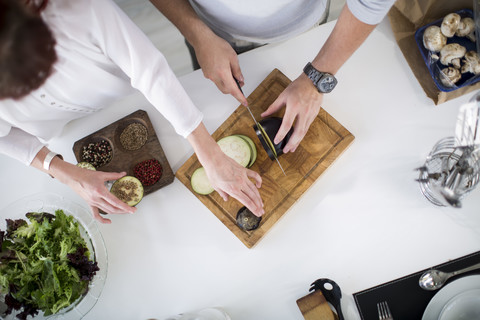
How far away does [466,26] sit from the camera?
125 centimetres

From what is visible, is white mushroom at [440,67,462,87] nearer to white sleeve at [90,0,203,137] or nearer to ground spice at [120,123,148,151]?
white sleeve at [90,0,203,137]

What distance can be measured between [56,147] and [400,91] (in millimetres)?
1394

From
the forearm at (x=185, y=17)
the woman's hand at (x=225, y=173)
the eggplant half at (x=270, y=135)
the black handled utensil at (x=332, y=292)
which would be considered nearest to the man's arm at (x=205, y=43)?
the forearm at (x=185, y=17)

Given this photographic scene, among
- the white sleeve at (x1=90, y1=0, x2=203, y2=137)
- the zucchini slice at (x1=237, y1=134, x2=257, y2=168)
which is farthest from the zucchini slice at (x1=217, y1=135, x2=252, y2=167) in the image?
the white sleeve at (x1=90, y1=0, x2=203, y2=137)

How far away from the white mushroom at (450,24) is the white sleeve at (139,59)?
945mm

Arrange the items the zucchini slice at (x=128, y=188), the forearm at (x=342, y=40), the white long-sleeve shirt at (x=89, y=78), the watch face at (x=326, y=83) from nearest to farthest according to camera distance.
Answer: the white long-sleeve shirt at (x=89, y=78)
the forearm at (x=342, y=40)
the watch face at (x=326, y=83)
the zucchini slice at (x=128, y=188)

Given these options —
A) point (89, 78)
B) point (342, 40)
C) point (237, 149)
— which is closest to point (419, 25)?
point (342, 40)

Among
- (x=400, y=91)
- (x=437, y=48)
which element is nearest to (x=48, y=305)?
(x=400, y=91)

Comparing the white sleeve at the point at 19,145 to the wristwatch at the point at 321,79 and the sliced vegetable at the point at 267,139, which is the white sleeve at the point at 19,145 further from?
the wristwatch at the point at 321,79

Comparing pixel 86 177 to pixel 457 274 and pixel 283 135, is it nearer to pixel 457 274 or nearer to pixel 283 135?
pixel 283 135

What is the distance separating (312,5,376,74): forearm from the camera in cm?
109

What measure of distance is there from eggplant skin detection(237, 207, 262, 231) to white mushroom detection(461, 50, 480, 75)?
91cm

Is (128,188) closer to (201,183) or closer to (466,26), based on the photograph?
(201,183)

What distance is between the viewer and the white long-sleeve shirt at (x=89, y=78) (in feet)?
2.98
